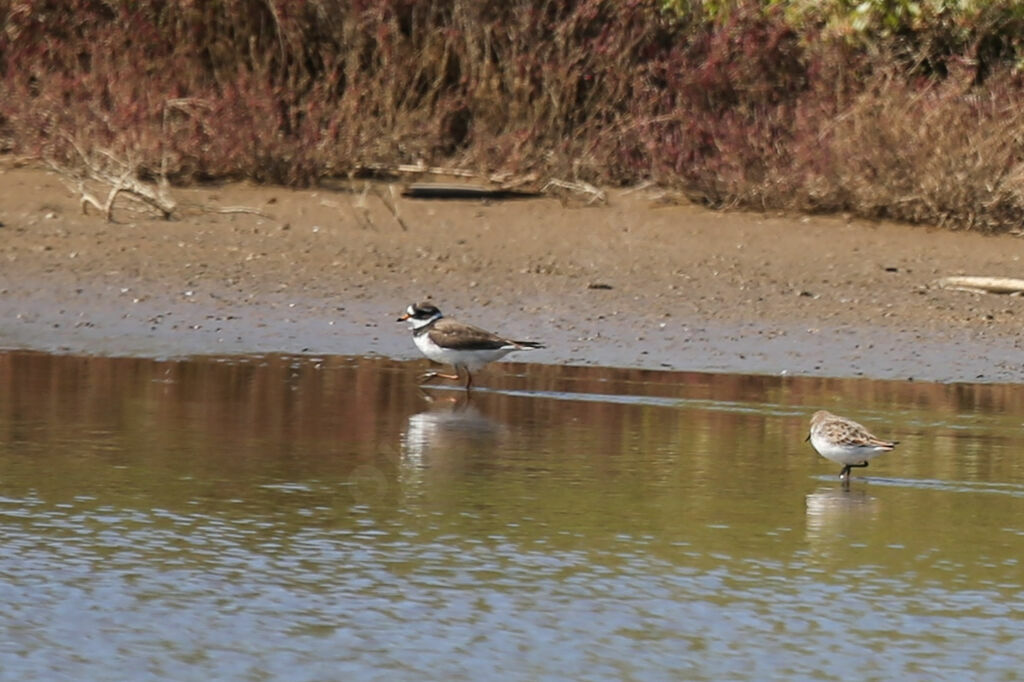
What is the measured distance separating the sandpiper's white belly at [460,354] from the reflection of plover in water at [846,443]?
9.38ft

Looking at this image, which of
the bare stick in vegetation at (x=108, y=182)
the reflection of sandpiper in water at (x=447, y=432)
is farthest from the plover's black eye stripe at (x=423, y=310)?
the bare stick in vegetation at (x=108, y=182)

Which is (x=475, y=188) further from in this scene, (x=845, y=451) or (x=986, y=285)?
(x=845, y=451)

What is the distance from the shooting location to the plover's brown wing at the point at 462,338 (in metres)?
11.1

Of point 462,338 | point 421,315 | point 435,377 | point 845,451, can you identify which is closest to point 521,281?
point 421,315

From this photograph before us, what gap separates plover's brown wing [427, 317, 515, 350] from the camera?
36.5ft

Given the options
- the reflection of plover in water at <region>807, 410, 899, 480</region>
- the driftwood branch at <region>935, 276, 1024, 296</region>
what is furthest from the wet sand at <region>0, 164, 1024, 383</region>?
the reflection of plover in water at <region>807, 410, 899, 480</region>

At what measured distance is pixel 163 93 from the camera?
16.6 meters

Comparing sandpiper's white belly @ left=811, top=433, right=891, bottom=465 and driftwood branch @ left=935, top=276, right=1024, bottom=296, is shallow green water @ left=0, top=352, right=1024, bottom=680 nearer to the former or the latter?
sandpiper's white belly @ left=811, top=433, right=891, bottom=465

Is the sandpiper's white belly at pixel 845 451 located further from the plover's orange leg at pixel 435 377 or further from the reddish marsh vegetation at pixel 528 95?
the reddish marsh vegetation at pixel 528 95

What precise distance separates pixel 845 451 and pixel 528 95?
29.0 ft

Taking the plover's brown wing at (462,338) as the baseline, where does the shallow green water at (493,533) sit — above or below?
below

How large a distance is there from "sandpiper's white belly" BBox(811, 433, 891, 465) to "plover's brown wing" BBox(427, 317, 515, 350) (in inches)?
115

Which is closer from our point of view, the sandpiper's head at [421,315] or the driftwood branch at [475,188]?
the sandpiper's head at [421,315]

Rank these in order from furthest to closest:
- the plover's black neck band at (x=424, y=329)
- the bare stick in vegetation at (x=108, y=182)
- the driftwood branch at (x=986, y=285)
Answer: the bare stick in vegetation at (x=108, y=182) < the driftwood branch at (x=986, y=285) < the plover's black neck band at (x=424, y=329)
